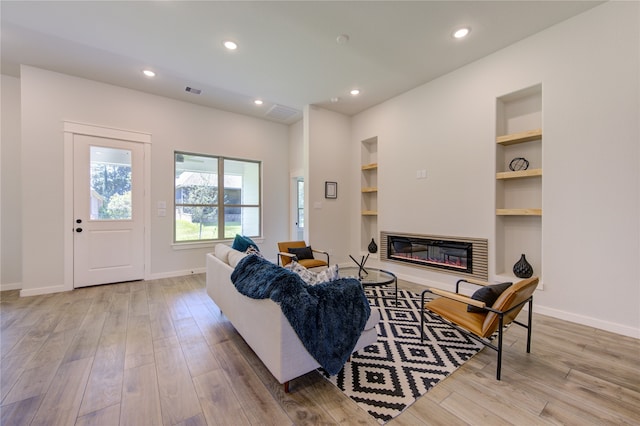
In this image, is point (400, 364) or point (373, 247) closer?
point (400, 364)

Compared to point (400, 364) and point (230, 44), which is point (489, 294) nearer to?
point (400, 364)

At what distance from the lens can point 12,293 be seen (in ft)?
12.3

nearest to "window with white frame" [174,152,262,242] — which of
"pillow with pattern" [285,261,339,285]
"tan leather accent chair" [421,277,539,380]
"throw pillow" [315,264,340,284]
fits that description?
"pillow with pattern" [285,261,339,285]

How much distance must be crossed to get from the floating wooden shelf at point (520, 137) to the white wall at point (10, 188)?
6938 mm

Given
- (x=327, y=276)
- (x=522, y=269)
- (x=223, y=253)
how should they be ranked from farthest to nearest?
(x=522, y=269), (x=223, y=253), (x=327, y=276)

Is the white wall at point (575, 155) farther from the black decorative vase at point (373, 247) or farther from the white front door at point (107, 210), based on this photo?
the white front door at point (107, 210)

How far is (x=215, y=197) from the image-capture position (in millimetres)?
5340

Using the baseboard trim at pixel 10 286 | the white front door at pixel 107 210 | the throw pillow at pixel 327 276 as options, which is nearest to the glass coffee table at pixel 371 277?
the throw pillow at pixel 327 276

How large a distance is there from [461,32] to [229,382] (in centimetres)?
409

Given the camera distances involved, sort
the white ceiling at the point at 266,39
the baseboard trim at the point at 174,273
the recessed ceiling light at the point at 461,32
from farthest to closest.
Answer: the baseboard trim at the point at 174,273
the recessed ceiling light at the point at 461,32
the white ceiling at the point at 266,39

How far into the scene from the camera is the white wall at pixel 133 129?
12.1ft

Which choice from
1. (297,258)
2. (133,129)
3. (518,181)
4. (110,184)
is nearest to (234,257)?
(297,258)

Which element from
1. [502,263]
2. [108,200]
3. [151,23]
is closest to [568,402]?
[502,263]

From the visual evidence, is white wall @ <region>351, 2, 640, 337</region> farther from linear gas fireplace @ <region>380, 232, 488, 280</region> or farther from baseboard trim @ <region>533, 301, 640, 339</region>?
linear gas fireplace @ <region>380, 232, 488, 280</region>
